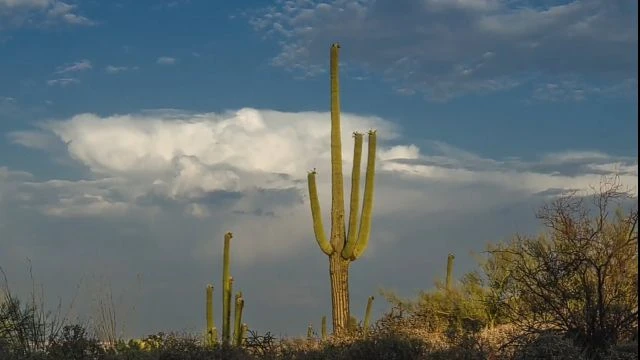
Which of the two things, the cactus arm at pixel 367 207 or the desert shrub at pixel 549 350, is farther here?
the cactus arm at pixel 367 207

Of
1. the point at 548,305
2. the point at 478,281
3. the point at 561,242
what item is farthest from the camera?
the point at 478,281

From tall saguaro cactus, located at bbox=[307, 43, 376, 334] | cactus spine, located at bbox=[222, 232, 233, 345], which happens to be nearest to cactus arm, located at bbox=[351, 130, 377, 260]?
tall saguaro cactus, located at bbox=[307, 43, 376, 334]

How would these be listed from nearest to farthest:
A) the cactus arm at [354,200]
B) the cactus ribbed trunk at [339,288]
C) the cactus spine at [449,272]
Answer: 1. the cactus ribbed trunk at [339,288]
2. the cactus arm at [354,200]
3. the cactus spine at [449,272]

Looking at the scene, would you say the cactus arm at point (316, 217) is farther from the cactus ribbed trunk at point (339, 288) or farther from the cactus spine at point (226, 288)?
the cactus spine at point (226, 288)

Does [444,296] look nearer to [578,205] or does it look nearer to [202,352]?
[578,205]

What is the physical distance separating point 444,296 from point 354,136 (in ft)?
17.0

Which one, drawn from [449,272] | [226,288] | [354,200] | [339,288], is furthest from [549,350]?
[449,272]

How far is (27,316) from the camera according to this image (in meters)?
15.3

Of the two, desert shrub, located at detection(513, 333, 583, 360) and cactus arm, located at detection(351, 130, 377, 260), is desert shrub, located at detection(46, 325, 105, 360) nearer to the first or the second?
desert shrub, located at detection(513, 333, 583, 360)

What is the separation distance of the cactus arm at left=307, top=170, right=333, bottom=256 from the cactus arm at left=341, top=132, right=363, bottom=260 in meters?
0.46

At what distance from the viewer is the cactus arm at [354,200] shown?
72.8ft

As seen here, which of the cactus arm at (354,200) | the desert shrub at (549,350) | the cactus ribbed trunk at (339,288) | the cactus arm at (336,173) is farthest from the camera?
the cactus arm at (336,173)

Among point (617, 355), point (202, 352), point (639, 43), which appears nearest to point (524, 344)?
point (617, 355)

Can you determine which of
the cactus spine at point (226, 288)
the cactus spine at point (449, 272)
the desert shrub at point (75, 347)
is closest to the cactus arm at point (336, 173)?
the cactus spine at point (226, 288)
